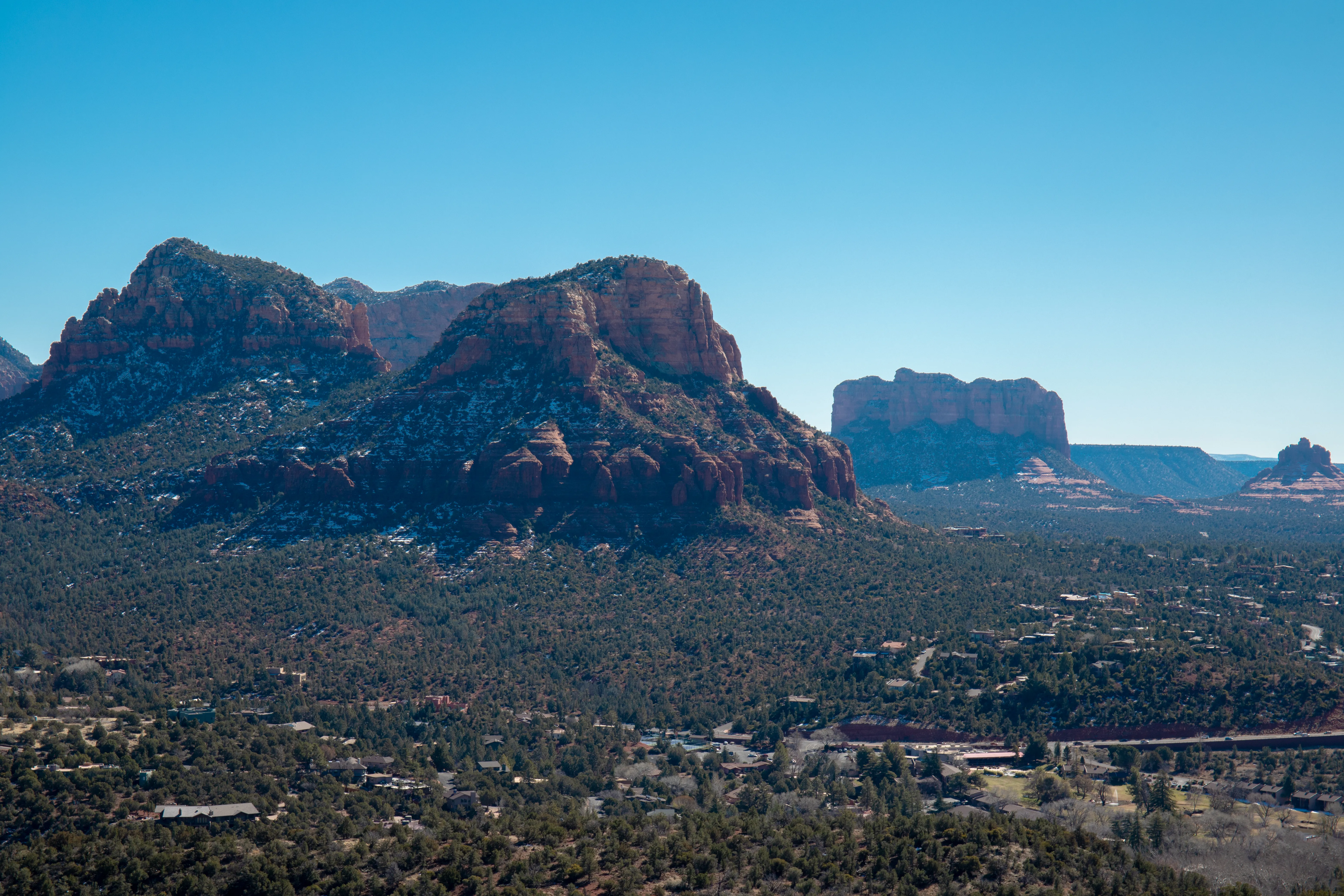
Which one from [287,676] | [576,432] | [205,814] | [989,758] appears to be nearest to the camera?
[205,814]

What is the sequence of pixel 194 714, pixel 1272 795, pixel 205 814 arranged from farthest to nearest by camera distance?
pixel 194 714
pixel 1272 795
pixel 205 814

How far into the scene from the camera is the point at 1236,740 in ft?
252

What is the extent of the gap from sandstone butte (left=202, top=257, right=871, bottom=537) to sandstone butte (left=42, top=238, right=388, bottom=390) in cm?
2311

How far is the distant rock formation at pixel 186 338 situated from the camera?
145750 millimetres

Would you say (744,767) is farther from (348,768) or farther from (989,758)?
(348,768)

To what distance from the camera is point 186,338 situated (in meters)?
154

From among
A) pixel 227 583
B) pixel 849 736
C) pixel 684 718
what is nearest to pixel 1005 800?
pixel 849 736

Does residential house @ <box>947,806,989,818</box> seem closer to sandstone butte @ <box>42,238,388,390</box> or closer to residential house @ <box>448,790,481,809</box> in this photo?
residential house @ <box>448,790,481,809</box>

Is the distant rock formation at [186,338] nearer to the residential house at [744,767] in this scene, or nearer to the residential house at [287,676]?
the residential house at [287,676]

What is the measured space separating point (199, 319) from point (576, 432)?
61987mm

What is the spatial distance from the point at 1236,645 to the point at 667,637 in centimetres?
4800

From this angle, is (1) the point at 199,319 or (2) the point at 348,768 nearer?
(2) the point at 348,768

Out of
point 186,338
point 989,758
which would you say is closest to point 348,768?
point 989,758

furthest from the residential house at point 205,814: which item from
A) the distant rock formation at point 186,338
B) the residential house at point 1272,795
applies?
the distant rock formation at point 186,338
